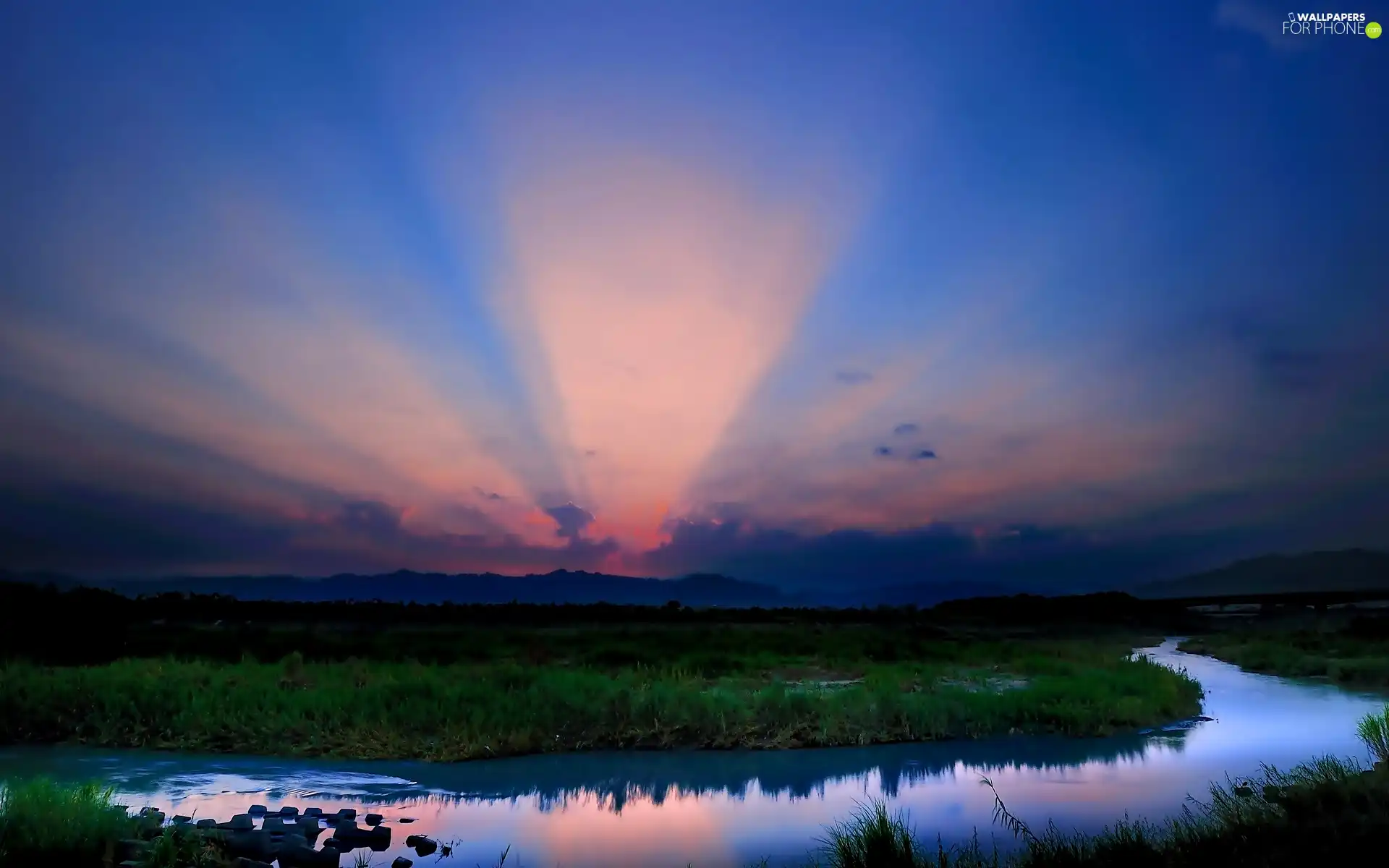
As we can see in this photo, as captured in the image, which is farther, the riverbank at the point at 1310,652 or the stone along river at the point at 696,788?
the riverbank at the point at 1310,652

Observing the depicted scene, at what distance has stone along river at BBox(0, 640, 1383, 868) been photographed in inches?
420

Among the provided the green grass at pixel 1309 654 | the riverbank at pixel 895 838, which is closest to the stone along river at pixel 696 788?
the riverbank at pixel 895 838

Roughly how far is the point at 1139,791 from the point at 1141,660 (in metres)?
15.0

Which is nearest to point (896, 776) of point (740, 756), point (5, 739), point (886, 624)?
point (740, 756)

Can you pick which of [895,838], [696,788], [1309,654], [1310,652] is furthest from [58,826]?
[1310,652]

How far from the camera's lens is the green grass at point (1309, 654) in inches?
1137

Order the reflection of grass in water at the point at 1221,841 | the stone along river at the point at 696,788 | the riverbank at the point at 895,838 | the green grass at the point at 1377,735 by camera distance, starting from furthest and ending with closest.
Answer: the green grass at the point at 1377,735
the stone along river at the point at 696,788
the riverbank at the point at 895,838
the reflection of grass in water at the point at 1221,841

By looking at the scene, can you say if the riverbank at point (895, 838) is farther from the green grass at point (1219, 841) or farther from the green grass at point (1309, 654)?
the green grass at point (1309, 654)

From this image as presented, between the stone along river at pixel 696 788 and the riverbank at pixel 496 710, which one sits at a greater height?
the riverbank at pixel 496 710

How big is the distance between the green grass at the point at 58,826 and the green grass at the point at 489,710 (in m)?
6.14

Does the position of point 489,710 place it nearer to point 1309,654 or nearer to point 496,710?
point 496,710

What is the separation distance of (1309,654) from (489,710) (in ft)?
106

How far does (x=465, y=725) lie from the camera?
15.7 m

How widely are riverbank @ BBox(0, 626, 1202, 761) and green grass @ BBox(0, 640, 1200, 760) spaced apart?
30 mm
